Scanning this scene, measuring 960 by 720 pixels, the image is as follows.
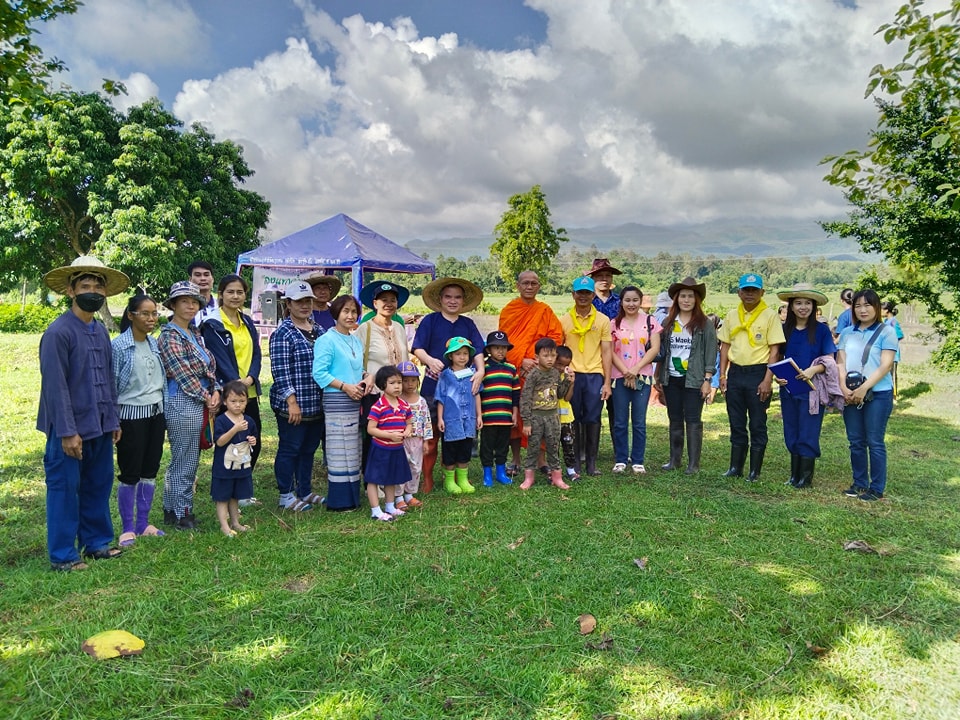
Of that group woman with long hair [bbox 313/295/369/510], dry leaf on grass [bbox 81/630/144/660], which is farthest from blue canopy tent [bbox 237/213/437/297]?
dry leaf on grass [bbox 81/630/144/660]

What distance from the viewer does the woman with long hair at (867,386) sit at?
525cm

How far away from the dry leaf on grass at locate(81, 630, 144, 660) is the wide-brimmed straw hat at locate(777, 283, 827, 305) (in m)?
5.59

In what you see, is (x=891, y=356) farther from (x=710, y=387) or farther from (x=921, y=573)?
(x=921, y=573)

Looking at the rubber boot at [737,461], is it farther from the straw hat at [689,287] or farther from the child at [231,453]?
the child at [231,453]

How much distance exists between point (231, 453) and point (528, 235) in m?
24.4

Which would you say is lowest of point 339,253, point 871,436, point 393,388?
point 871,436

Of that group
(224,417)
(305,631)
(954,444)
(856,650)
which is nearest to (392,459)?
(224,417)

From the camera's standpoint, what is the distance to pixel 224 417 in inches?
173

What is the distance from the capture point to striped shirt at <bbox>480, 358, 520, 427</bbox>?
557cm

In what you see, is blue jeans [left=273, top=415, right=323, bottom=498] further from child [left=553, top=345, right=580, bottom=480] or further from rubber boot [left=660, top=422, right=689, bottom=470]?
rubber boot [left=660, top=422, right=689, bottom=470]

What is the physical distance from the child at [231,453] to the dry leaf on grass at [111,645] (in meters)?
1.40

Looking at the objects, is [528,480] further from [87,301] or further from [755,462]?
[87,301]

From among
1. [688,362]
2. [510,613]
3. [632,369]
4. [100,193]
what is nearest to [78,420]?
[510,613]

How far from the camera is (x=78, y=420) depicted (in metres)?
3.73
